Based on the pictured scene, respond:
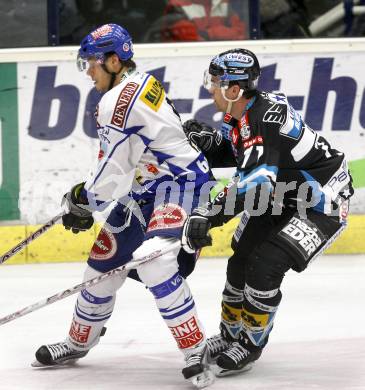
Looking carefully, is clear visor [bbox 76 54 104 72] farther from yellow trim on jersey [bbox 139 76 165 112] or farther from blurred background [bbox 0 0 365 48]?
blurred background [bbox 0 0 365 48]

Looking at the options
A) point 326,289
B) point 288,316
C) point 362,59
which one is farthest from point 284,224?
point 362,59

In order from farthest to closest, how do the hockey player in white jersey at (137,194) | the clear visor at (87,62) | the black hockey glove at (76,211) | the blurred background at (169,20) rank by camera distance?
the blurred background at (169,20)
the black hockey glove at (76,211)
the clear visor at (87,62)
the hockey player in white jersey at (137,194)

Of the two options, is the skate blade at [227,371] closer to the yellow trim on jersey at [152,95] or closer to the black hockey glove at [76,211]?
the black hockey glove at [76,211]

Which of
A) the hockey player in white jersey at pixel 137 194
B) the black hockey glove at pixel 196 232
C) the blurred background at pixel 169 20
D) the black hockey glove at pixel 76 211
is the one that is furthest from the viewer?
the blurred background at pixel 169 20

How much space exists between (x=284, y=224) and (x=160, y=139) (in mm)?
563

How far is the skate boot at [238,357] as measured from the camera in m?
4.57

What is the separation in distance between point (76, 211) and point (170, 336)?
91 cm

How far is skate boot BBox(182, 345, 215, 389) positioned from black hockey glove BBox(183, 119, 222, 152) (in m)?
0.83

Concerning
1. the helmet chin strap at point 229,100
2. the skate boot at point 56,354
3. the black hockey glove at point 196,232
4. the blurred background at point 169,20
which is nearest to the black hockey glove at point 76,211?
the skate boot at point 56,354

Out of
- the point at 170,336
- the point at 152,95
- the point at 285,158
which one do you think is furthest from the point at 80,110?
the point at 285,158

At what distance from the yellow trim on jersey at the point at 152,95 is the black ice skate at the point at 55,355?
1064 millimetres

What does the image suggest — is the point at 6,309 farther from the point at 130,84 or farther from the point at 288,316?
the point at 130,84

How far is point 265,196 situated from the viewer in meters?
4.36

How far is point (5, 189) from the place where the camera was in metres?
7.01
